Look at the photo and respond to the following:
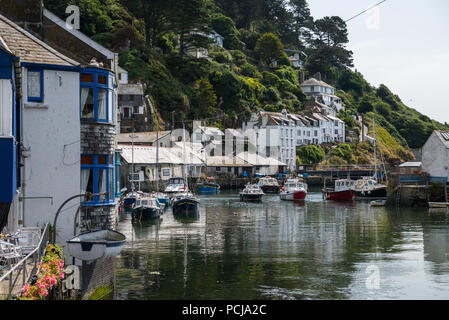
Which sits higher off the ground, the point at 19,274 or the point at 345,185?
the point at 345,185

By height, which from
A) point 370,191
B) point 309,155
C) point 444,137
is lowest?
point 370,191

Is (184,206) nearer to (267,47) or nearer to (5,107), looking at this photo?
(5,107)

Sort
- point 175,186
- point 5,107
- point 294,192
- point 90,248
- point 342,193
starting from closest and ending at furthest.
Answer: point 5,107
point 90,248
point 175,186
point 294,192
point 342,193

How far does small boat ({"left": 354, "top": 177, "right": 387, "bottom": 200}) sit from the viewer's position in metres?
88.6

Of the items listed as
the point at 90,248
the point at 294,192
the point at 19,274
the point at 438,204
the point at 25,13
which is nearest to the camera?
the point at 19,274

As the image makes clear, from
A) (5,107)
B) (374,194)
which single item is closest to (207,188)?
(374,194)

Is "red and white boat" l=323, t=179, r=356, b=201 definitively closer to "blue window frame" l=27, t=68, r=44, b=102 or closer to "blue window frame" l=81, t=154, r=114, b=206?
"blue window frame" l=81, t=154, r=114, b=206

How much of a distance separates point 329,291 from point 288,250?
39.7 ft

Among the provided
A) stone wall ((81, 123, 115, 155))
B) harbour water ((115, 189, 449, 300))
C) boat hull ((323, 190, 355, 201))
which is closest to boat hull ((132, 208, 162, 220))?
harbour water ((115, 189, 449, 300))

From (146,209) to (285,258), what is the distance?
2283cm

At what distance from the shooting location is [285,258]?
1352 inches

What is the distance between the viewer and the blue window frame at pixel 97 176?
2709cm

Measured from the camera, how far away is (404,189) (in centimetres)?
7431

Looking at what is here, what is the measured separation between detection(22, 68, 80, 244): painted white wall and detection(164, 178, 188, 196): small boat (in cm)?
5190
